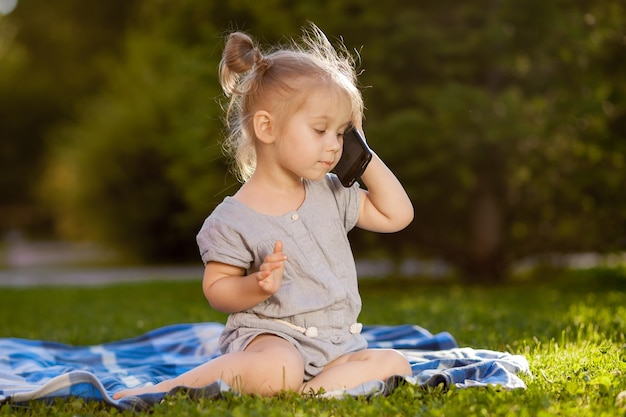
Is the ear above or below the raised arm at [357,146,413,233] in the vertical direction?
above

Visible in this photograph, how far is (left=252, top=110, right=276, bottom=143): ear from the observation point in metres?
3.08

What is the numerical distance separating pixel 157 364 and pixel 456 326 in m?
1.73

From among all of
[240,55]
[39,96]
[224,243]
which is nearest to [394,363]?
[224,243]

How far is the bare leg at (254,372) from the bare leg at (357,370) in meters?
0.10

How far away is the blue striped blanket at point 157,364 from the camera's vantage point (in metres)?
2.87

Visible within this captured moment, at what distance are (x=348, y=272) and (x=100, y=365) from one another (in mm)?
1464

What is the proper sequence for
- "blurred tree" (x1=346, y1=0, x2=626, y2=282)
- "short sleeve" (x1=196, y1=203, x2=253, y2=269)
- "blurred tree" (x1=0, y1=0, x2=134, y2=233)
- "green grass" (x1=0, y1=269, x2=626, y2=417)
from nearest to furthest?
"green grass" (x1=0, y1=269, x2=626, y2=417)
"short sleeve" (x1=196, y1=203, x2=253, y2=269)
"blurred tree" (x1=346, y1=0, x2=626, y2=282)
"blurred tree" (x1=0, y1=0, x2=134, y2=233)

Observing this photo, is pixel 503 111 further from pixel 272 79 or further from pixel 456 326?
pixel 272 79

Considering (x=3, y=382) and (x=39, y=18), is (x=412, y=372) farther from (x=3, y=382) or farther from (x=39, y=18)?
(x=39, y=18)

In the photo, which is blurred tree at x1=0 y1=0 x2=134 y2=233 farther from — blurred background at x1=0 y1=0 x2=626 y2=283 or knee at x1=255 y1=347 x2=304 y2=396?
knee at x1=255 y1=347 x2=304 y2=396

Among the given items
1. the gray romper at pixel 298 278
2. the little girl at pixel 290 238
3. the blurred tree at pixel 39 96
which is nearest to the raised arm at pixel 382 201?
the little girl at pixel 290 238

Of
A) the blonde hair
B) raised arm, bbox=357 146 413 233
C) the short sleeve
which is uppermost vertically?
the blonde hair

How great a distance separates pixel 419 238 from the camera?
816cm

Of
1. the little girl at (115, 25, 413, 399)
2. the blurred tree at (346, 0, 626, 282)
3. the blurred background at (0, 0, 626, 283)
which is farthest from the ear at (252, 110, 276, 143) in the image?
the blurred tree at (346, 0, 626, 282)
